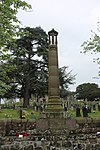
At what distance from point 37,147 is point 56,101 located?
32.0 feet

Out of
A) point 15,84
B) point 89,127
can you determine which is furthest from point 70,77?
point 89,127

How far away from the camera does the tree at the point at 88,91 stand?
246 feet

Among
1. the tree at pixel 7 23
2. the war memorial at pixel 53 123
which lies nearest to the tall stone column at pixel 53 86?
the war memorial at pixel 53 123

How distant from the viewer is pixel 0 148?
821 cm

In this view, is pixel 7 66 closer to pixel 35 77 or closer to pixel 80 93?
pixel 35 77

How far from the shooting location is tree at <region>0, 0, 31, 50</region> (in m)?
10.2

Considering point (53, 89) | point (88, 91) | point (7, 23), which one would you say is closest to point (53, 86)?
point (53, 89)

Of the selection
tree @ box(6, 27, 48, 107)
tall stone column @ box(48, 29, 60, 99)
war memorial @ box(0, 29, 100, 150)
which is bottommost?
war memorial @ box(0, 29, 100, 150)

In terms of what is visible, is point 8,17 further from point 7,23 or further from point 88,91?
point 88,91

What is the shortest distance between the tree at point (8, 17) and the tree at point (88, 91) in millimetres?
63744

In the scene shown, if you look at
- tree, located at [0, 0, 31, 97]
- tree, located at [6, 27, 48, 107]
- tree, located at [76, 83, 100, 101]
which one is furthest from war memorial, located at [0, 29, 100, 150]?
tree, located at [76, 83, 100, 101]

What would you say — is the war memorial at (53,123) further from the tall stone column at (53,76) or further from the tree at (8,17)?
the tree at (8,17)

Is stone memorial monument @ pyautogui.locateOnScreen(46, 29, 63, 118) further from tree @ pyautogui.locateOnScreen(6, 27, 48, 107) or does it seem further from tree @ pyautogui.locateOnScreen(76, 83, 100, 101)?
tree @ pyautogui.locateOnScreen(76, 83, 100, 101)

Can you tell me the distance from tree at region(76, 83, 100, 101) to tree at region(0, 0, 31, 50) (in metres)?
63.7
